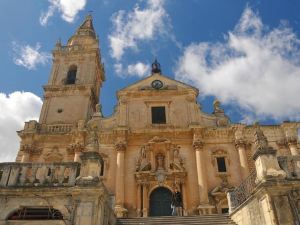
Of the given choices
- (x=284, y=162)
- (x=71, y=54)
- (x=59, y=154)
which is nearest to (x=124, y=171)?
(x=59, y=154)

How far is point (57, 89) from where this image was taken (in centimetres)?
2719

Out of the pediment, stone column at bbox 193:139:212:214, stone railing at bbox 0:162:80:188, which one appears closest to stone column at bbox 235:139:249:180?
stone column at bbox 193:139:212:214

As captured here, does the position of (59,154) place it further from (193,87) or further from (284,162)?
(284,162)

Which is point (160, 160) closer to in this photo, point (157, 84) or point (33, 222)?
point (157, 84)

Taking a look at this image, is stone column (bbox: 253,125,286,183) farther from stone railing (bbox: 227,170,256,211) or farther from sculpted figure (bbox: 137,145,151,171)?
sculpted figure (bbox: 137,145,151,171)

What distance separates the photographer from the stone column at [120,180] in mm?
18625

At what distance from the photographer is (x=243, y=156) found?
20891 mm

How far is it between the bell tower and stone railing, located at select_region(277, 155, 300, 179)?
18.5 metres

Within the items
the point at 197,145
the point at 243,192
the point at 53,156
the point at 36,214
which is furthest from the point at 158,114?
the point at 36,214

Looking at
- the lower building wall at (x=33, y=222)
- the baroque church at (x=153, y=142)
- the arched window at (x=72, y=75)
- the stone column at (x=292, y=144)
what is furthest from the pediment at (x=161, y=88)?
the lower building wall at (x=33, y=222)

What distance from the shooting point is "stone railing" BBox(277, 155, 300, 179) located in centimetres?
905

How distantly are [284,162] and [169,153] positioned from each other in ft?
40.5

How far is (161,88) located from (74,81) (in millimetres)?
8961

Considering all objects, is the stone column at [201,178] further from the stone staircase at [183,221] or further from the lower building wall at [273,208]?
the lower building wall at [273,208]
